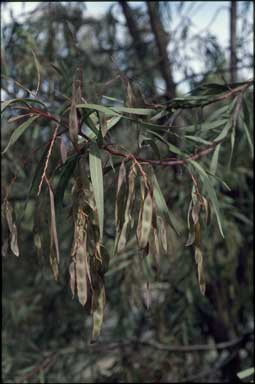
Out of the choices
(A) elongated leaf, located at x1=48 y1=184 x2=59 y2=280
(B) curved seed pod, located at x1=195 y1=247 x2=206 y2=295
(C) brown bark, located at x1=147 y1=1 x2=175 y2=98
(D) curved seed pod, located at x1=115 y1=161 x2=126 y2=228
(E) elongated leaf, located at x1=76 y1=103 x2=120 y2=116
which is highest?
(C) brown bark, located at x1=147 y1=1 x2=175 y2=98

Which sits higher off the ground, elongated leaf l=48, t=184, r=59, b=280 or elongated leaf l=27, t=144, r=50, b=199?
elongated leaf l=27, t=144, r=50, b=199

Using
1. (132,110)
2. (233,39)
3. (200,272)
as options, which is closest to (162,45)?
(233,39)

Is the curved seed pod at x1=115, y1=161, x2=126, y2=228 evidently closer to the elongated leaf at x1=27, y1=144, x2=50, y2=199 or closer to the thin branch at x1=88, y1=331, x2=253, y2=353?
the elongated leaf at x1=27, y1=144, x2=50, y2=199

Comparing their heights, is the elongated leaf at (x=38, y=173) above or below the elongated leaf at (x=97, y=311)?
above

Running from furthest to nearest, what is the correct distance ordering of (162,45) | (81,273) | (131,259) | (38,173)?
(162,45) < (131,259) < (38,173) < (81,273)

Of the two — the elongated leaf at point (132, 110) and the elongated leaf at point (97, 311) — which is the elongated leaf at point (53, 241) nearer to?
the elongated leaf at point (97, 311)

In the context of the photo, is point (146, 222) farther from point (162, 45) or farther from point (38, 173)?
point (162, 45)

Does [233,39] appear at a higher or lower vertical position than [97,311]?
higher

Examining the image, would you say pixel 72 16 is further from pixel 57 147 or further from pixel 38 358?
pixel 57 147

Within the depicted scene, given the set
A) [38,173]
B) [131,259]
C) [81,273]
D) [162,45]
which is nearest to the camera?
[81,273]

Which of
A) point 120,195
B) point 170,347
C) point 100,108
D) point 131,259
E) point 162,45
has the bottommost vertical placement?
point 170,347

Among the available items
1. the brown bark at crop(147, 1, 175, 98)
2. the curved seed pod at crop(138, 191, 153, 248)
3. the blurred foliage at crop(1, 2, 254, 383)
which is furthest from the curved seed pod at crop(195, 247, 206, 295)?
the brown bark at crop(147, 1, 175, 98)

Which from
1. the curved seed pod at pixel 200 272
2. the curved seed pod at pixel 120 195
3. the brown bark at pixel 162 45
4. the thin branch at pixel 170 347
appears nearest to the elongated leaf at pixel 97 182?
the curved seed pod at pixel 120 195

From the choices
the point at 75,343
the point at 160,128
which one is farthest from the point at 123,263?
the point at 160,128
